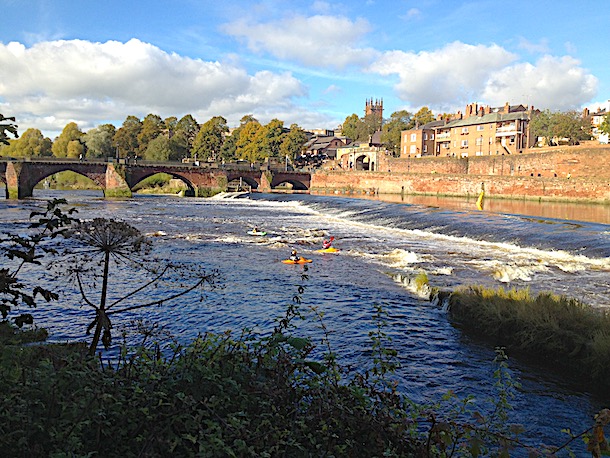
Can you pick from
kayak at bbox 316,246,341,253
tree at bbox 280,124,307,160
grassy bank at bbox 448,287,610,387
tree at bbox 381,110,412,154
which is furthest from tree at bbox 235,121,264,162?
grassy bank at bbox 448,287,610,387

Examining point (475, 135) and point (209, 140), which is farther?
point (209, 140)

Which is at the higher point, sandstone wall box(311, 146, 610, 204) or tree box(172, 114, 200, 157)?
tree box(172, 114, 200, 157)

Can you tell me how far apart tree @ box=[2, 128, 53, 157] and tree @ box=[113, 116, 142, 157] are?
20.1 meters

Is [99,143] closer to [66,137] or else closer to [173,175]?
[66,137]

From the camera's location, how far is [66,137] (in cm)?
12356

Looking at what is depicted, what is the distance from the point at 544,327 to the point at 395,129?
388 ft

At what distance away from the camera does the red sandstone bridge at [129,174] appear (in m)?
65.2

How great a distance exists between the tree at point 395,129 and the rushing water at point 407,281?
271 feet

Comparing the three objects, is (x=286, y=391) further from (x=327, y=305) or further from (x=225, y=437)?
(x=327, y=305)

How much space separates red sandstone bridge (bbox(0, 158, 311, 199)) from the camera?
65188mm

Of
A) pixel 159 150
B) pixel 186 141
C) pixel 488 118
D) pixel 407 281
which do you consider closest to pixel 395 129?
pixel 488 118

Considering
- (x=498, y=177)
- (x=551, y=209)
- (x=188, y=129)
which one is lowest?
(x=551, y=209)

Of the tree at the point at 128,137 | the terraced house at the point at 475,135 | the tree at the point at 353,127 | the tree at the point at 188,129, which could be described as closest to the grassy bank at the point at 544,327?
the terraced house at the point at 475,135

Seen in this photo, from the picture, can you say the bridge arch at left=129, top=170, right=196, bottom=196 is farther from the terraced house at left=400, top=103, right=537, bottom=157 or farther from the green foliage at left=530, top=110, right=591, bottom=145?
the green foliage at left=530, top=110, right=591, bottom=145
